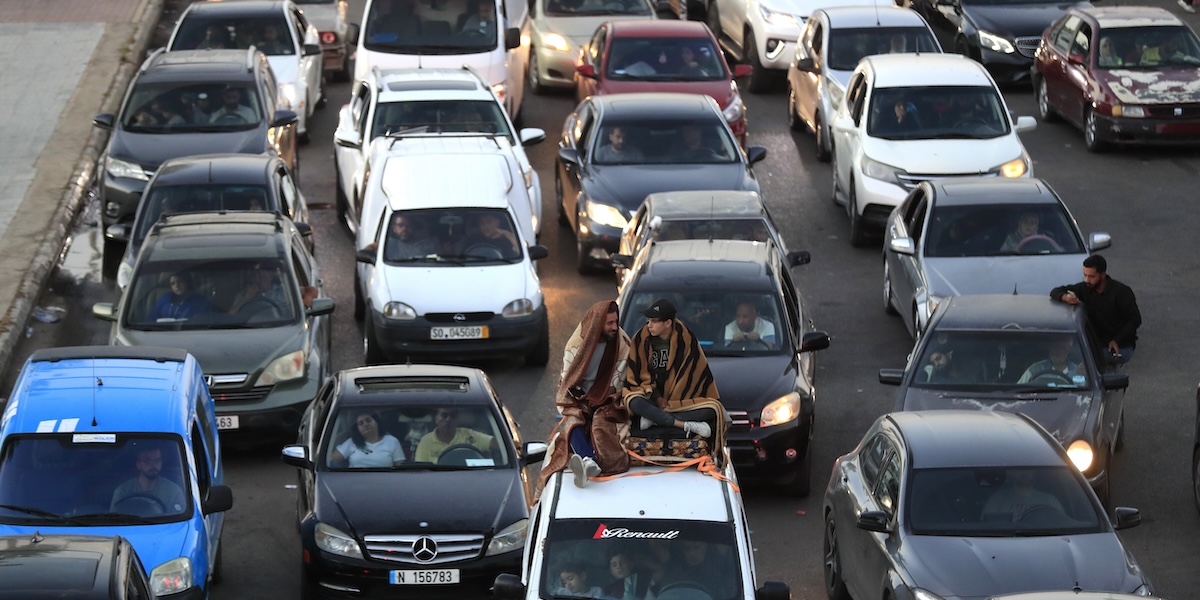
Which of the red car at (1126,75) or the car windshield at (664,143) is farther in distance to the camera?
the red car at (1126,75)

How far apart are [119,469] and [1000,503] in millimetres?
5644

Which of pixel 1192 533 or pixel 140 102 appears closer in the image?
pixel 1192 533

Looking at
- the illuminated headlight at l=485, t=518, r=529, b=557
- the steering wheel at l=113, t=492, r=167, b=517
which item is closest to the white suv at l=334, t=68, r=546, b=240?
the illuminated headlight at l=485, t=518, r=529, b=557

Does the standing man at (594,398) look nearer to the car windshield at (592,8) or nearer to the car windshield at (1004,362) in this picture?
the car windshield at (1004,362)

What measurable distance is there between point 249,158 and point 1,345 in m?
3.55

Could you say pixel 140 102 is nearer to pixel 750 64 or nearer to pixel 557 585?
pixel 750 64

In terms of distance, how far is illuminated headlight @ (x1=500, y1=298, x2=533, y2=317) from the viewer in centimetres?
1902

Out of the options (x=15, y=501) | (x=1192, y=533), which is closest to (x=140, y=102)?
(x=15, y=501)

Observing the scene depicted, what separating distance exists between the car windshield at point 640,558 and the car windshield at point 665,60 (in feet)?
51.6

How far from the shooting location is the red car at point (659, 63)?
26.0 m

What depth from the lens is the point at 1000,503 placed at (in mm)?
12266

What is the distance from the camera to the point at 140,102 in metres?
23.6

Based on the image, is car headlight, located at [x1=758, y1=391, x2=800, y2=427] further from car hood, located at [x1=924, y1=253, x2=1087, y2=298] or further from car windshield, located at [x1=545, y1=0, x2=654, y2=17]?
car windshield, located at [x1=545, y1=0, x2=654, y2=17]

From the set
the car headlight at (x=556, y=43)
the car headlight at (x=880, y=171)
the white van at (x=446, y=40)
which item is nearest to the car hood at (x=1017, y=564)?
the car headlight at (x=880, y=171)
